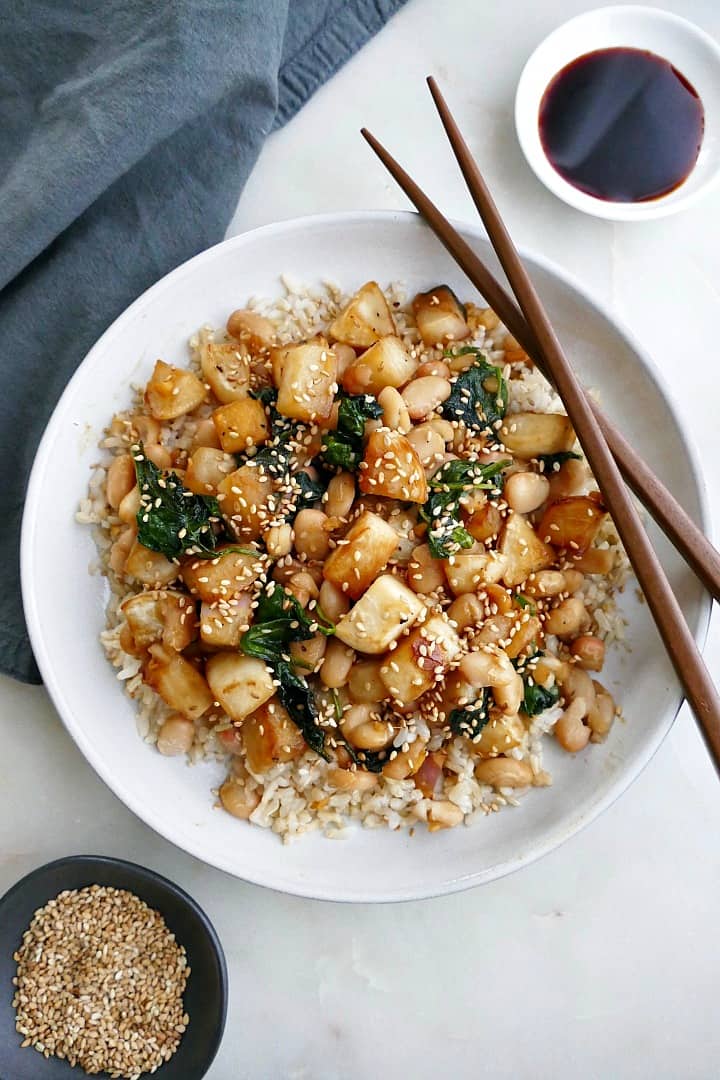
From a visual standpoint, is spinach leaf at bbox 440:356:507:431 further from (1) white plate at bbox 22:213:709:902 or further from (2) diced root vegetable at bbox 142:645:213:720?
(2) diced root vegetable at bbox 142:645:213:720

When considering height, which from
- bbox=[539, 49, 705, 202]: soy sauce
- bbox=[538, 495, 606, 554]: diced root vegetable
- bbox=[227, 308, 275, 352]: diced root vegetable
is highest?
bbox=[539, 49, 705, 202]: soy sauce

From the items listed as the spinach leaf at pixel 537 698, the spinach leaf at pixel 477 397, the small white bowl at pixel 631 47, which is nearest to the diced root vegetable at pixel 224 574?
the spinach leaf at pixel 477 397

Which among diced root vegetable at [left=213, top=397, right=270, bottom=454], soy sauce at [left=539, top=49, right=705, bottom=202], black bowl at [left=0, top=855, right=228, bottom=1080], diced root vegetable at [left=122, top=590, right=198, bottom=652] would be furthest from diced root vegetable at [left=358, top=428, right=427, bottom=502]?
black bowl at [left=0, top=855, right=228, bottom=1080]

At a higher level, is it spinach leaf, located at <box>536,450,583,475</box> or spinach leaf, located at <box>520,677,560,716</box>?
spinach leaf, located at <box>536,450,583,475</box>

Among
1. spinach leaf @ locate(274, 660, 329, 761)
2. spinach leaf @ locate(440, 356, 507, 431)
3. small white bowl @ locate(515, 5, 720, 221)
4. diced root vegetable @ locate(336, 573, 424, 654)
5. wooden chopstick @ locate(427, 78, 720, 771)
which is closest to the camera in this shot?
wooden chopstick @ locate(427, 78, 720, 771)

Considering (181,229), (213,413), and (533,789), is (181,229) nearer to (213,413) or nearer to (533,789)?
(213,413)

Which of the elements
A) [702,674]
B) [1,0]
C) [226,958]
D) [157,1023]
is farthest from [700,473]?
[1,0]

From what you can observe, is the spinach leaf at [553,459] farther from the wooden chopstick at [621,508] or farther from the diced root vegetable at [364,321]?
the diced root vegetable at [364,321]

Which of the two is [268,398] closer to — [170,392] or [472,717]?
[170,392]
